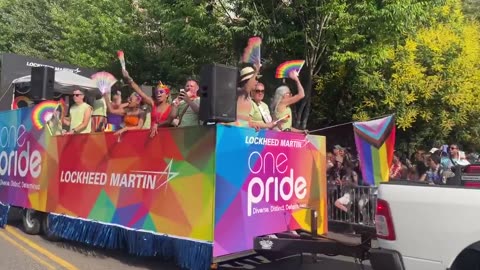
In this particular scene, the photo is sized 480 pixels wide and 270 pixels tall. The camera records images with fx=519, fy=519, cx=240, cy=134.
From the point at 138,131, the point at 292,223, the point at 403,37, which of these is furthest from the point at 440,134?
the point at 138,131

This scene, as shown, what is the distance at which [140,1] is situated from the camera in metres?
18.2

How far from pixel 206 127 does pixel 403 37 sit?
8.95 meters

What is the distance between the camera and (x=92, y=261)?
7.29 meters

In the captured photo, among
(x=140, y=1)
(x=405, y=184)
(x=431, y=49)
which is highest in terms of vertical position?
(x=140, y=1)

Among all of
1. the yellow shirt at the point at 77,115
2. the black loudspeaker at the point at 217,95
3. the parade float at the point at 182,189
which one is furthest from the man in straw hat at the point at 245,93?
the yellow shirt at the point at 77,115

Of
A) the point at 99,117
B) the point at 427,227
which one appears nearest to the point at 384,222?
the point at 427,227

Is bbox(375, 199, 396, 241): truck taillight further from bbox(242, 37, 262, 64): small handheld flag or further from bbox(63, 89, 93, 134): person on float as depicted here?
bbox(63, 89, 93, 134): person on float

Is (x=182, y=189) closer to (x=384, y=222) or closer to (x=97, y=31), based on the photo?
(x=384, y=222)

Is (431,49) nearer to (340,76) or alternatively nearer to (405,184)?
(340,76)

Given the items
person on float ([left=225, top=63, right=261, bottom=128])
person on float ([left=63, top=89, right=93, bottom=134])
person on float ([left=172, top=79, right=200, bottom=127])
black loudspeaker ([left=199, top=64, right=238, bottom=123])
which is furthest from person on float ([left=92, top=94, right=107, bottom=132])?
black loudspeaker ([left=199, top=64, right=238, bottom=123])

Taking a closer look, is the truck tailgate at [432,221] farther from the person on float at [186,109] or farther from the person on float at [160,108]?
the person on float at [160,108]

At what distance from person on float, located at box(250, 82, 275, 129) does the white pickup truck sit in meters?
2.23

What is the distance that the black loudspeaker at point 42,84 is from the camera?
9227mm

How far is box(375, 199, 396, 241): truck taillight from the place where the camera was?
15.1 feet
